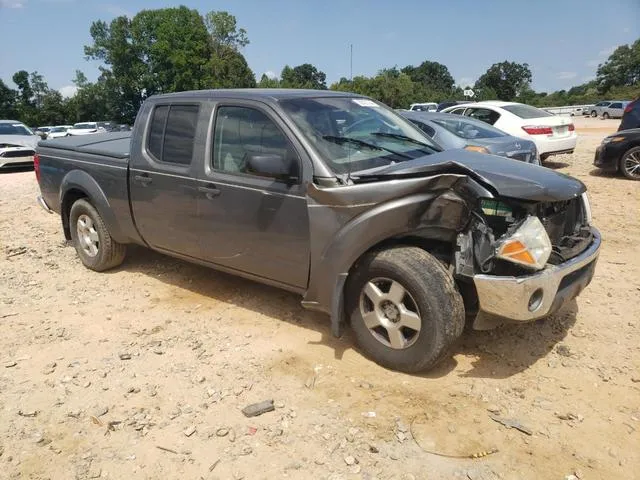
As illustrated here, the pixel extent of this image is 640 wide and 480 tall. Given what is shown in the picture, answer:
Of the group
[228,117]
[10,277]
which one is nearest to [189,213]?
[228,117]

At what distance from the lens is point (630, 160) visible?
10.3m

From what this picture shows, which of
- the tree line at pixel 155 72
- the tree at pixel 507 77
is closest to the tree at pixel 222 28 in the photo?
the tree line at pixel 155 72

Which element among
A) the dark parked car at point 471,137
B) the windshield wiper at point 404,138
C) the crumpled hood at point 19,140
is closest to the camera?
the windshield wiper at point 404,138

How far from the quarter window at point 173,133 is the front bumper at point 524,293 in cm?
263

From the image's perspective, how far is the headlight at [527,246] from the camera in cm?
295

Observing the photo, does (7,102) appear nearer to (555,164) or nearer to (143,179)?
(555,164)

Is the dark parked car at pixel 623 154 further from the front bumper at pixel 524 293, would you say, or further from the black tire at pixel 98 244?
the black tire at pixel 98 244

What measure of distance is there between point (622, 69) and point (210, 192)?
282 feet

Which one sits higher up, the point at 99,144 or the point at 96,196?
the point at 99,144

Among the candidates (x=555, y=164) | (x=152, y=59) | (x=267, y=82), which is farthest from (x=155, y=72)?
(x=555, y=164)

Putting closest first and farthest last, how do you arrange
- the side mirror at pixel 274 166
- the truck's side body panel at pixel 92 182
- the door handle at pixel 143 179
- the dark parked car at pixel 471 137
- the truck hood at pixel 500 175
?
the truck hood at pixel 500 175, the side mirror at pixel 274 166, the door handle at pixel 143 179, the truck's side body panel at pixel 92 182, the dark parked car at pixel 471 137

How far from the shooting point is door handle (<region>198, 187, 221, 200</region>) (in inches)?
161

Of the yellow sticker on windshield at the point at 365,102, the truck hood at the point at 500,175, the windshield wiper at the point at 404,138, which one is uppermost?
the yellow sticker on windshield at the point at 365,102

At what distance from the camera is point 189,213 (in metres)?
4.36
